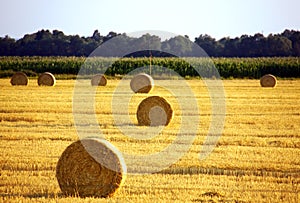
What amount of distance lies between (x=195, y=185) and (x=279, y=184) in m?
1.44

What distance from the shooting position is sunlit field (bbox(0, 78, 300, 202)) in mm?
9578

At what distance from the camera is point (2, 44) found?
84.2 meters

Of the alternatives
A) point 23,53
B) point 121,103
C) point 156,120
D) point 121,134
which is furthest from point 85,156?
point 23,53

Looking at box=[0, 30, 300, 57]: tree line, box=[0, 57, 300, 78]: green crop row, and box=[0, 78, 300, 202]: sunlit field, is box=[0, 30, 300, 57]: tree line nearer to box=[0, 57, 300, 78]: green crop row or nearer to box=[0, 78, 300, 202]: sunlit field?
box=[0, 57, 300, 78]: green crop row

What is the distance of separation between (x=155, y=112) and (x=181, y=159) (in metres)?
5.99

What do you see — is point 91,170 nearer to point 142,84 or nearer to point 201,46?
point 142,84

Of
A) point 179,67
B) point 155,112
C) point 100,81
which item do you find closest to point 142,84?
point 100,81

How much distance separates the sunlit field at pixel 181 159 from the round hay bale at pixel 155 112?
13.5 inches

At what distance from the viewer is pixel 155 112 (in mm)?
18547

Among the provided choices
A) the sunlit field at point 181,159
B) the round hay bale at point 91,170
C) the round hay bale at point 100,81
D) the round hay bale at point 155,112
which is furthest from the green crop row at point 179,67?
the round hay bale at point 91,170

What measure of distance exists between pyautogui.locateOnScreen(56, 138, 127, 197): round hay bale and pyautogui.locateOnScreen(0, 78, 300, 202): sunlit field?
222mm

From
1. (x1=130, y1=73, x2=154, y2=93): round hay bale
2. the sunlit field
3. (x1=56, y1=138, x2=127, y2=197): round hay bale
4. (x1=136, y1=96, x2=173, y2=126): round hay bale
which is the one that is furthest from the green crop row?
(x1=56, y1=138, x2=127, y2=197): round hay bale

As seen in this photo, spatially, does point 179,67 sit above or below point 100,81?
above

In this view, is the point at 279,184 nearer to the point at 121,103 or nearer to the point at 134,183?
the point at 134,183
